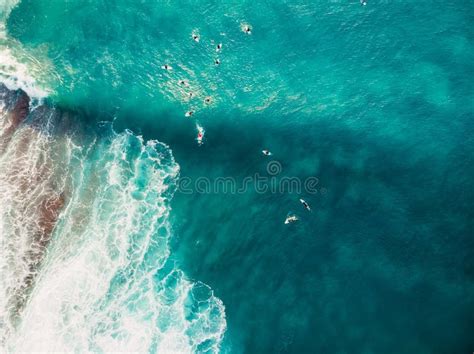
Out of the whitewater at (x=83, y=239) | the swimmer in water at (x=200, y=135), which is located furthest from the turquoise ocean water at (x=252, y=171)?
the swimmer in water at (x=200, y=135)

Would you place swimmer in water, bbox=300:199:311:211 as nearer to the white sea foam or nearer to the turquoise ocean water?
the turquoise ocean water

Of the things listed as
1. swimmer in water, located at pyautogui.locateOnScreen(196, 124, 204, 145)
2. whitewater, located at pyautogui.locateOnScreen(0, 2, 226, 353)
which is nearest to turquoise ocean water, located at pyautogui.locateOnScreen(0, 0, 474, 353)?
whitewater, located at pyautogui.locateOnScreen(0, 2, 226, 353)

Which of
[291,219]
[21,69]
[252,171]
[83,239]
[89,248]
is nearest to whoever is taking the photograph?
[291,219]

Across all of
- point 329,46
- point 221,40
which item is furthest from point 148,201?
point 329,46

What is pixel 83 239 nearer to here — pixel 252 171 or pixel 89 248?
pixel 89 248

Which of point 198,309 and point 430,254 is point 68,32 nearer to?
point 198,309

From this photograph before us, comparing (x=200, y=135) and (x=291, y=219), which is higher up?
(x=200, y=135)

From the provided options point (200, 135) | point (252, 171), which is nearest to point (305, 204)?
point (252, 171)
